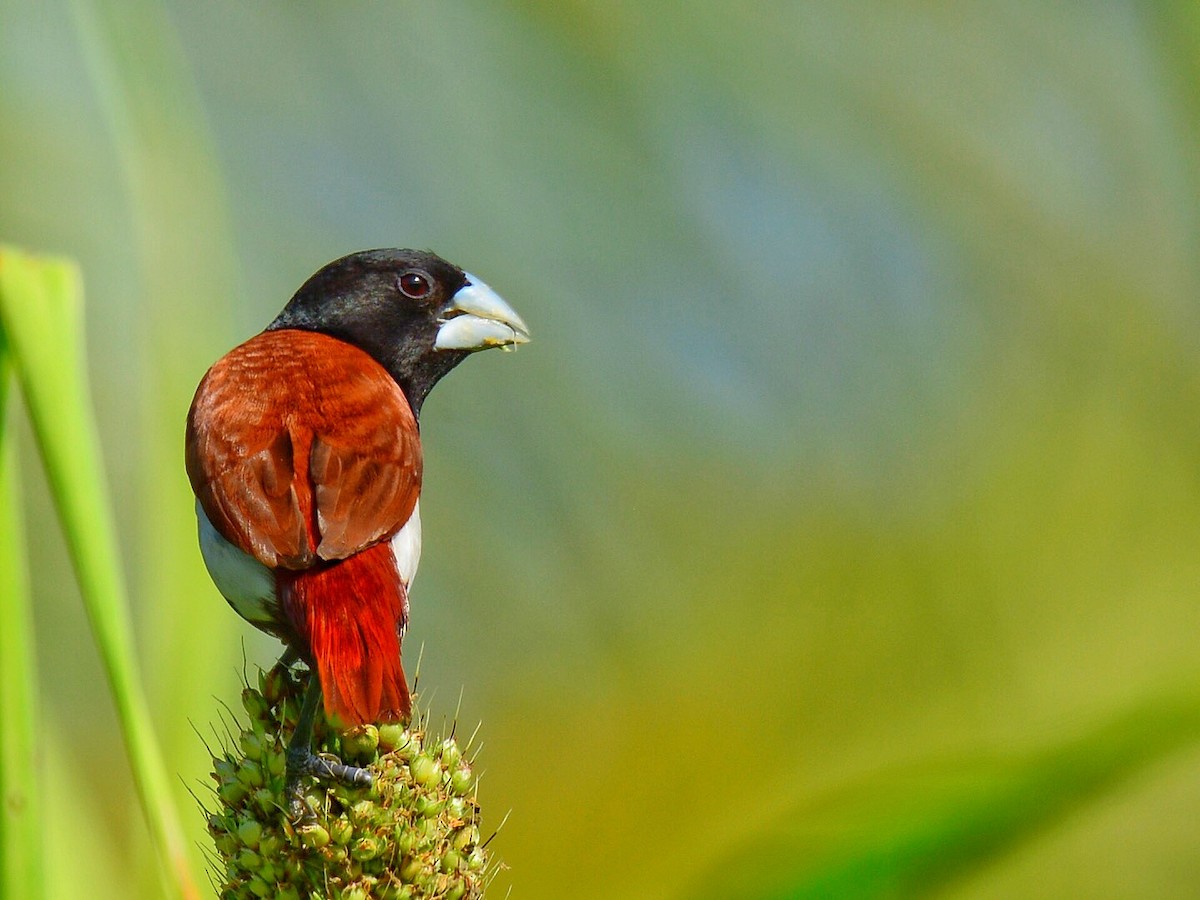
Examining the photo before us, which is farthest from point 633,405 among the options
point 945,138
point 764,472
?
point 945,138

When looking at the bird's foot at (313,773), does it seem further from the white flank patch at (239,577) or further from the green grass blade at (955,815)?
the green grass blade at (955,815)

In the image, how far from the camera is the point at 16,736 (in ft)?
2.91

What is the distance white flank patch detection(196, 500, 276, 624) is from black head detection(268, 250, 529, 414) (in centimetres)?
62

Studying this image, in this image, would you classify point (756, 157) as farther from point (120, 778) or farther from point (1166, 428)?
point (120, 778)

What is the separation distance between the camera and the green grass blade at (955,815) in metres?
0.94

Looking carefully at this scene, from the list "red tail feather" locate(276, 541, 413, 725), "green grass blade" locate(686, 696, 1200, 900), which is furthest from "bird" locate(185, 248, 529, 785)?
"green grass blade" locate(686, 696, 1200, 900)

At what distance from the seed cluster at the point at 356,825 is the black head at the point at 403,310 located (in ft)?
2.87

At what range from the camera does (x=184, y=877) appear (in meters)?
0.85

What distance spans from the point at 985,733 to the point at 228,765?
2.22 meters

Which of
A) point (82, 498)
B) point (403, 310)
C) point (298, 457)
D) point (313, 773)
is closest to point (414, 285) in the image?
point (403, 310)

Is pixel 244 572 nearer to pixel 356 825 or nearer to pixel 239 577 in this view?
A: pixel 239 577

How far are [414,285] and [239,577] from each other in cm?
77

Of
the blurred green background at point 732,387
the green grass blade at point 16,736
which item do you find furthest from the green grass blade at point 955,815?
the blurred green background at point 732,387

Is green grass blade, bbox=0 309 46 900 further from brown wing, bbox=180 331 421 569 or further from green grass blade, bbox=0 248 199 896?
brown wing, bbox=180 331 421 569
